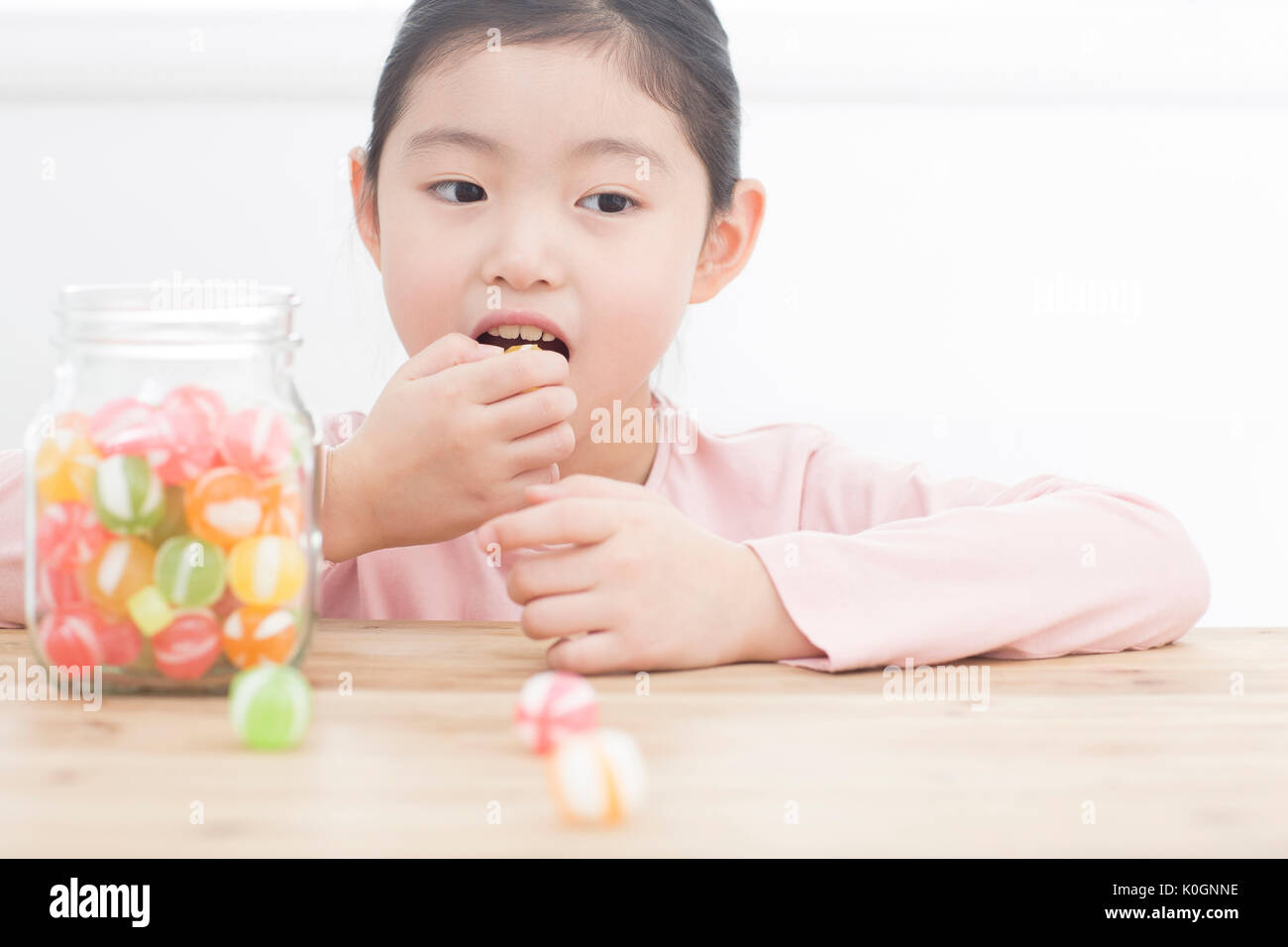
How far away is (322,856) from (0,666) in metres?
0.40

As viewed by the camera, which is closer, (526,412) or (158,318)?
(158,318)

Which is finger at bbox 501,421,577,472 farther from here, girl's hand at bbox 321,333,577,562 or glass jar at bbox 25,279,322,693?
glass jar at bbox 25,279,322,693

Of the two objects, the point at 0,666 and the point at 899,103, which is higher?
the point at 899,103

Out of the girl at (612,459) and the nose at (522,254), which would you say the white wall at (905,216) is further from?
the nose at (522,254)

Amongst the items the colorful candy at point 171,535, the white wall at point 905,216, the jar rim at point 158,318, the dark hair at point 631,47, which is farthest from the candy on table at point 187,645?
the white wall at point 905,216

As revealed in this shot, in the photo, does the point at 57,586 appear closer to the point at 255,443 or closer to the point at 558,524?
the point at 255,443

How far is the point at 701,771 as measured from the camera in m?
0.56

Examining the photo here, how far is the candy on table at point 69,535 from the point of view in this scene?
63cm

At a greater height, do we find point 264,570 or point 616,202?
point 616,202

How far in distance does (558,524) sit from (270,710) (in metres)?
0.23

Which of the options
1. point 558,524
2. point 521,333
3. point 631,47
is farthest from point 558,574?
point 631,47
